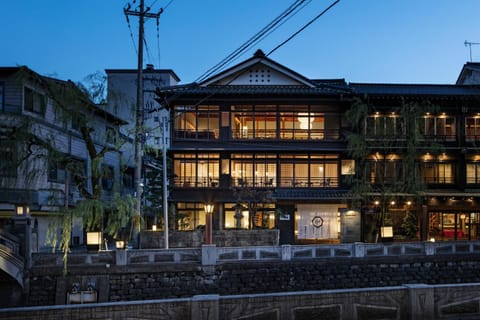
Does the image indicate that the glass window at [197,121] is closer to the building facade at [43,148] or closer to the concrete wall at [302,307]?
the building facade at [43,148]

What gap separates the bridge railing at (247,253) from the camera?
1941 cm

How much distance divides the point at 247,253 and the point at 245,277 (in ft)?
3.81

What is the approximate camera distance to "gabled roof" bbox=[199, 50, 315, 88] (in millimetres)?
32156

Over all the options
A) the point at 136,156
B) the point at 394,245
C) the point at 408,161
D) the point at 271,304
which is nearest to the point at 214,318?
the point at 271,304

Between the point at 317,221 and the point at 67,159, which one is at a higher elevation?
the point at 67,159

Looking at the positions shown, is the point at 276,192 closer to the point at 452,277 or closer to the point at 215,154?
the point at 215,154

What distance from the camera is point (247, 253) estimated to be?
829 inches

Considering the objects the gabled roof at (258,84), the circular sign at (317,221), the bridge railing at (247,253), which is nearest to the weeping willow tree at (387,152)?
the circular sign at (317,221)

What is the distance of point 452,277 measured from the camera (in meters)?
22.7

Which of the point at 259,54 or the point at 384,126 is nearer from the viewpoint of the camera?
the point at 384,126

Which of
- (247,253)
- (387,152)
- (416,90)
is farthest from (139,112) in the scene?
(416,90)

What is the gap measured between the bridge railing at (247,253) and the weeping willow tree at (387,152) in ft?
12.0

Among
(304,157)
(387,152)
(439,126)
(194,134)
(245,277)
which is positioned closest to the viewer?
(245,277)

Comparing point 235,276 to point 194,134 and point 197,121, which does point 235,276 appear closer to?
point 194,134
